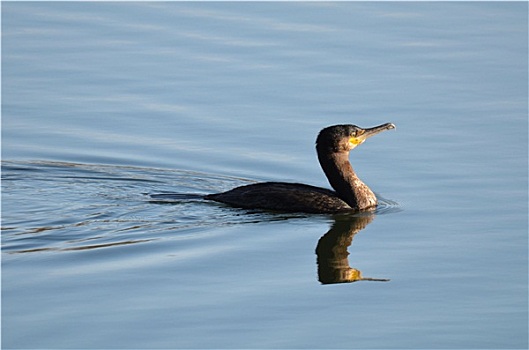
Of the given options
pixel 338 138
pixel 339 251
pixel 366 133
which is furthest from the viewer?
pixel 366 133

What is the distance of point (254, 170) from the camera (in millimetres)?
13930

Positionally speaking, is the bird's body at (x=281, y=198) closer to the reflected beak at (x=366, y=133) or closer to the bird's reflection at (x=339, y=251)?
the bird's reflection at (x=339, y=251)

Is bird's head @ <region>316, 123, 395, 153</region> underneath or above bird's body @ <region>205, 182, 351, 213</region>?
above

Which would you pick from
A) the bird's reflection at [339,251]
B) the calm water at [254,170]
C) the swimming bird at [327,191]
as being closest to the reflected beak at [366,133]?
the swimming bird at [327,191]

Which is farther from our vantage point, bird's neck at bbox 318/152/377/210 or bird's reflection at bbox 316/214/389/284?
bird's neck at bbox 318/152/377/210

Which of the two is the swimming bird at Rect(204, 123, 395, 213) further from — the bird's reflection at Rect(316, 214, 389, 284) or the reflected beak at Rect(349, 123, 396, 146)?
the bird's reflection at Rect(316, 214, 389, 284)

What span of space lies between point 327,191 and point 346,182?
0.71ft

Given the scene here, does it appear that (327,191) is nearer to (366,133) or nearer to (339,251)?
(366,133)

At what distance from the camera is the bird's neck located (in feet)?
42.3

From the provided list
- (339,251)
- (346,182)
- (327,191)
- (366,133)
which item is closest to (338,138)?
(366,133)

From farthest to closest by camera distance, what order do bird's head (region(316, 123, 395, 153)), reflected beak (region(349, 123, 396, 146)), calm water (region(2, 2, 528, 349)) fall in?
reflected beak (region(349, 123, 396, 146)) → bird's head (region(316, 123, 395, 153)) → calm water (region(2, 2, 528, 349))

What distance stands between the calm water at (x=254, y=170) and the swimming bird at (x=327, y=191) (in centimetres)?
15

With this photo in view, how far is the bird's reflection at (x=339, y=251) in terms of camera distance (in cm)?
1060

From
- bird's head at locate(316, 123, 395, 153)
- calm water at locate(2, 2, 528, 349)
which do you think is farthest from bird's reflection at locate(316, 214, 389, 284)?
bird's head at locate(316, 123, 395, 153)
